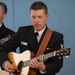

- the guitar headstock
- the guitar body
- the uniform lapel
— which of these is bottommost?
the guitar body

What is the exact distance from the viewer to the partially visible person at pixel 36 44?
203 cm

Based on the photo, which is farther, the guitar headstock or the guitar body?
the guitar body

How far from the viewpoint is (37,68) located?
2002 mm

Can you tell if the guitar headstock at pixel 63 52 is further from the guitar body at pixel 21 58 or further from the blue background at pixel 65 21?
the blue background at pixel 65 21

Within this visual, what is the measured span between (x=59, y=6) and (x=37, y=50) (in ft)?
4.59

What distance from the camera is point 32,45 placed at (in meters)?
2.16

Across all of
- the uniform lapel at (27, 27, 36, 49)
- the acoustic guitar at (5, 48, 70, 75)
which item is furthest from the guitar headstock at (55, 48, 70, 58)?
the uniform lapel at (27, 27, 36, 49)

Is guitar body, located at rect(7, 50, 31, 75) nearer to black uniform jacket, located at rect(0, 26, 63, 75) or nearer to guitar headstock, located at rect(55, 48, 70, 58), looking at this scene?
black uniform jacket, located at rect(0, 26, 63, 75)

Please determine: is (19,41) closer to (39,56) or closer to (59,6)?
(39,56)

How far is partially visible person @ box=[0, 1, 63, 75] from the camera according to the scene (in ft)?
6.65

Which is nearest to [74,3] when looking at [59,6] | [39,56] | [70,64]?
[59,6]

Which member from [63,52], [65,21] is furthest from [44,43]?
[65,21]

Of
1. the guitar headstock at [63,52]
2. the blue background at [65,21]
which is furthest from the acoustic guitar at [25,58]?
the blue background at [65,21]

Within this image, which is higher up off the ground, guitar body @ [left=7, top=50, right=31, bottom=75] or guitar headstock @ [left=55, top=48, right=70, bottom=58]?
guitar headstock @ [left=55, top=48, right=70, bottom=58]
